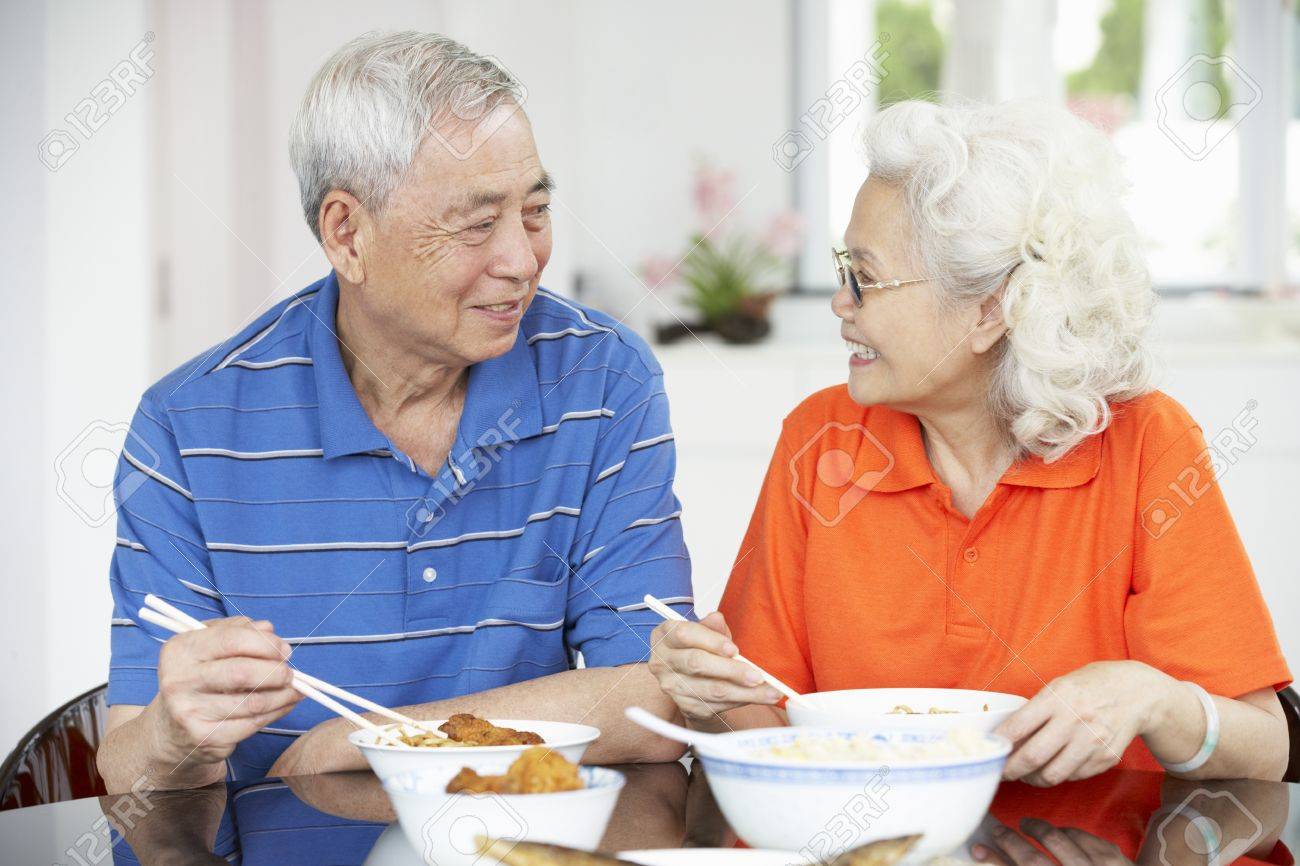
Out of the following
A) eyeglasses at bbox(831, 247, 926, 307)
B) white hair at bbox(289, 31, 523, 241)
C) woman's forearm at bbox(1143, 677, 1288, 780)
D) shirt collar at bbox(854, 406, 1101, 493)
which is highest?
white hair at bbox(289, 31, 523, 241)

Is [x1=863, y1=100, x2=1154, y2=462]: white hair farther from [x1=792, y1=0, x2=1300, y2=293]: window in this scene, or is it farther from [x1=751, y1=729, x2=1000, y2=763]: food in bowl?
[x1=792, y1=0, x2=1300, y2=293]: window

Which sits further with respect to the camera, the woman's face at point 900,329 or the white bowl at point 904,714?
the woman's face at point 900,329

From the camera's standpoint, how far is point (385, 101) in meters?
1.52

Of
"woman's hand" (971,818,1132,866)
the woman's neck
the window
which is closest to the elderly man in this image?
the woman's neck

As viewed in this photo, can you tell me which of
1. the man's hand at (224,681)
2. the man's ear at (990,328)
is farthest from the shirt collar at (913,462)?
the man's hand at (224,681)

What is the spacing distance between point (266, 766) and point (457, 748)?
0.65 meters

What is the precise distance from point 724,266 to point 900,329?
2634 mm

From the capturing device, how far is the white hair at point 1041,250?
1.55 metres

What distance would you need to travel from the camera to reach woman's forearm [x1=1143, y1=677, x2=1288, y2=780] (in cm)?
127

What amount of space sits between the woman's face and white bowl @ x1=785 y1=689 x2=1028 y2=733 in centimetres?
42

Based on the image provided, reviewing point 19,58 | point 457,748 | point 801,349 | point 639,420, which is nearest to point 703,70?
point 801,349

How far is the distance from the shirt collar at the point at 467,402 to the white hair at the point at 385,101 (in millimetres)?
192

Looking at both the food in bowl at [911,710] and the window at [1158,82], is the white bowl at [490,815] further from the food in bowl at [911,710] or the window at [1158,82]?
the window at [1158,82]

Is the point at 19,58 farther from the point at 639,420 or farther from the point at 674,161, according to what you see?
the point at 674,161
